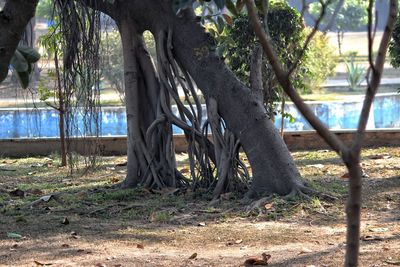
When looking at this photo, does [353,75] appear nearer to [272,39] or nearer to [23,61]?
[272,39]

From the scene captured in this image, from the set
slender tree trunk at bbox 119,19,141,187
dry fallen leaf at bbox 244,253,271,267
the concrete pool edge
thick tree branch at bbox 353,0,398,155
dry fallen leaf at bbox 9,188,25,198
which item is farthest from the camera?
the concrete pool edge

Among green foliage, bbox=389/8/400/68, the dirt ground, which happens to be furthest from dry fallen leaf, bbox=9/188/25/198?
green foliage, bbox=389/8/400/68

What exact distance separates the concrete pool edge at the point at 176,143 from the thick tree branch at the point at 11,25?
9453mm

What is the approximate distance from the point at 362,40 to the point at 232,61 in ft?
174

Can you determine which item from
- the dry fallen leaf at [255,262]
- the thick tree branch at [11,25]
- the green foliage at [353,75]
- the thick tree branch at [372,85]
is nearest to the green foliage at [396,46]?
the dry fallen leaf at [255,262]

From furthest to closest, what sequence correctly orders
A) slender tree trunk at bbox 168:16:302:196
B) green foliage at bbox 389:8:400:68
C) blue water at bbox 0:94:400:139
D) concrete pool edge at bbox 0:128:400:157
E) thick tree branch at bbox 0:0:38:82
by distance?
blue water at bbox 0:94:400:139 → concrete pool edge at bbox 0:128:400:157 → green foliage at bbox 389:8:400:68 → slender tree trunk at bbox 168:16:302:196 → thick tree branch at bbox 0:0:38:82

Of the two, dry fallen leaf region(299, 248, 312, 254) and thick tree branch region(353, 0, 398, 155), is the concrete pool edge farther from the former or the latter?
thick tree branch region(353, 0, 398, 155)

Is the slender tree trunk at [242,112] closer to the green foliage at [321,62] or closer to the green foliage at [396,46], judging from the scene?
the green foliage at [396,46]

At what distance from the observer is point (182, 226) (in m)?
7.95

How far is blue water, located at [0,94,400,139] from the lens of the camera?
21.6m

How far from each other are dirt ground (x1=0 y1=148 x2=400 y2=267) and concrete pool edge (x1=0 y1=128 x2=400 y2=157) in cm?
315

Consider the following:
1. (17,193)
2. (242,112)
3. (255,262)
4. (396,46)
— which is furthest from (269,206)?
(396,46)

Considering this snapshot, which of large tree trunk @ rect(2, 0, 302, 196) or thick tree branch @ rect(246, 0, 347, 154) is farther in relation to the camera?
large tree trunk @ rect(2, 0, 302, 196)

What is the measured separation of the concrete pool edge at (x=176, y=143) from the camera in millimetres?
14258
